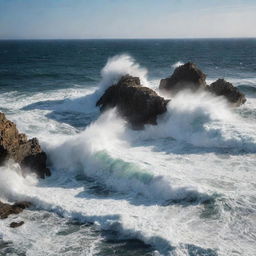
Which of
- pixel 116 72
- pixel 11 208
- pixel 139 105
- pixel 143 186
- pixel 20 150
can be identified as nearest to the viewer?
pixel 11 208

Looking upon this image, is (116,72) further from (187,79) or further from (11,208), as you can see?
(11,208)

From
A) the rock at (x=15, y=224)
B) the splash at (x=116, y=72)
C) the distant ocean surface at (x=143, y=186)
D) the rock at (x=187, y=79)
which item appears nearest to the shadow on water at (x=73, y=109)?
the distant ocean surface at (x=143, y=186)

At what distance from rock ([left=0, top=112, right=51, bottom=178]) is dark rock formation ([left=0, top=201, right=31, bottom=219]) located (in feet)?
8.53

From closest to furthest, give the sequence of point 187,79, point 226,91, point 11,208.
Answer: point 11,208 → point 226,91 → point 187,79

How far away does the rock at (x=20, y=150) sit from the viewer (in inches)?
622

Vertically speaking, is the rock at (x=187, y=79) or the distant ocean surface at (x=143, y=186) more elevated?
the rock at (x=187, y=79)

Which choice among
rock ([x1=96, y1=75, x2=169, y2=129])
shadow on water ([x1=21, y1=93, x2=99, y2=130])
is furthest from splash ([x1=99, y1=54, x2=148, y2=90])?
rock ([x1=96, y1=75, x2=169, y2=129])

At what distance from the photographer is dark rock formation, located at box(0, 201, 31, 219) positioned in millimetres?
13294

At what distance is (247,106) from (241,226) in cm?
1696

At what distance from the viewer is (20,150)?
645 inches

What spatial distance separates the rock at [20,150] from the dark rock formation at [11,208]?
2.60 meters

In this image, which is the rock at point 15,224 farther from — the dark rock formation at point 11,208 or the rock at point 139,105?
the rock at point 139,105

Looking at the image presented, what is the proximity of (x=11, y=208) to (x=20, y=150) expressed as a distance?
132 inches

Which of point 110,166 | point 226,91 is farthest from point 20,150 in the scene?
point 226,91
